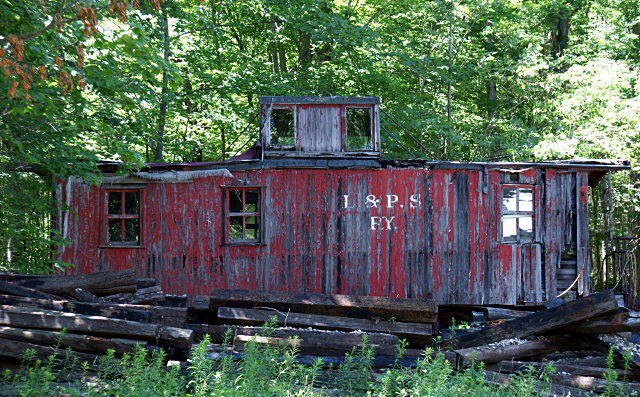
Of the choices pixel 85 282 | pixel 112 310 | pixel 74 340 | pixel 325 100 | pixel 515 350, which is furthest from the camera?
pixel 325 100

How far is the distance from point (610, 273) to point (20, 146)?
2132 centimetres

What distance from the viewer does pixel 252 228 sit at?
1520cm

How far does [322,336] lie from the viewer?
10102 millimetres

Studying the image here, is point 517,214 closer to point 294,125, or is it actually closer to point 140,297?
point 294,125

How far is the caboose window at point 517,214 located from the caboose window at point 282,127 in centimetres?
520

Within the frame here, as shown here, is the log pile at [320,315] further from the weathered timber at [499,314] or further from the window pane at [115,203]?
the window pane at [115,203]

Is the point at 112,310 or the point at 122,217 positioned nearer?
the point at 112,310

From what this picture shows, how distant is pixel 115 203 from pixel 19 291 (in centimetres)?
536

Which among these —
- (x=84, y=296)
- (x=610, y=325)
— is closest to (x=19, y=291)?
(x=84, y=296)

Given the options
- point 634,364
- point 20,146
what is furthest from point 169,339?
point 634,364

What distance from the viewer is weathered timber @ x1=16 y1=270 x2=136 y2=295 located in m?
10.2

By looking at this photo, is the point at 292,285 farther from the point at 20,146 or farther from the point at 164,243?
the point at 20,146

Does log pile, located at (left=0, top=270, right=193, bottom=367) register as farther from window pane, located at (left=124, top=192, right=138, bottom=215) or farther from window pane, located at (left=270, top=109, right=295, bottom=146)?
window pane, located at (left=270, top=109, right=295, bottom=146)

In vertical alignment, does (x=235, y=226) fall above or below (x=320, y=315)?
above
